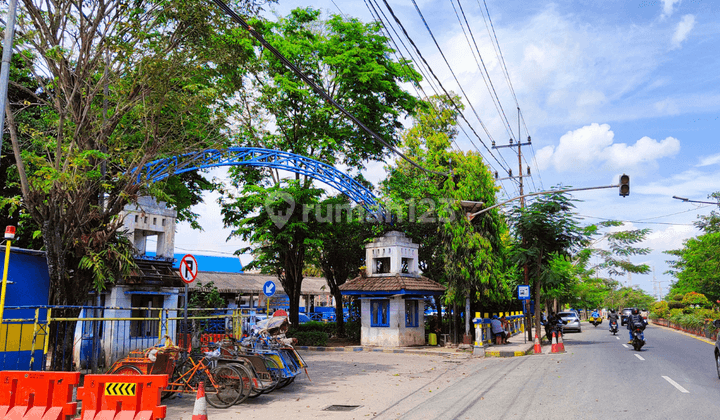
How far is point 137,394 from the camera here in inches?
283

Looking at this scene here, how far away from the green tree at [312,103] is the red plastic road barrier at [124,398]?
1744cm

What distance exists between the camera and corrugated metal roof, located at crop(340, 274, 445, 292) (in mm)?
24406

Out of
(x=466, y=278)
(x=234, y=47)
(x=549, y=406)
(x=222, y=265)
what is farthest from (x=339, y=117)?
(x=222, y=265)

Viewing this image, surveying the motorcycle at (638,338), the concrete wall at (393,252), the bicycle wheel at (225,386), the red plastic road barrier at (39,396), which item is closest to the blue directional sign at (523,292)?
the motorcycle at (638,338)

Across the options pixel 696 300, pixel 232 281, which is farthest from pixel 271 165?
pixel 696 300

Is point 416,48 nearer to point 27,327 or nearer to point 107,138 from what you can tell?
point 107,138

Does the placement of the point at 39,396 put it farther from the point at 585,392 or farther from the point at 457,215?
the point at 457,215

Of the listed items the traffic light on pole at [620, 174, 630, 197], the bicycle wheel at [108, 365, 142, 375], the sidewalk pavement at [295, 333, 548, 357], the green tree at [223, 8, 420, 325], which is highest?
the green tree at [223, 8, 420, 325]

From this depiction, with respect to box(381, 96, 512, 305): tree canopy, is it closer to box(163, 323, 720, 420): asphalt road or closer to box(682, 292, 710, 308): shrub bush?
box(163, 323, 720, 420): asphalt road

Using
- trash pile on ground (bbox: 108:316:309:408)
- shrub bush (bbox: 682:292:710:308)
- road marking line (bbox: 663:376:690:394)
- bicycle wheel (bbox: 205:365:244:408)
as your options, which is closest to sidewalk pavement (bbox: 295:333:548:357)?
road marking line (bbox: 663:376:690:394)

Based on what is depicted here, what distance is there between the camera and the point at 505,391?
11336 millimetres

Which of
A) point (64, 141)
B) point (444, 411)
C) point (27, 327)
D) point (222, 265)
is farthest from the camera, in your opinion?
point (222, 265)

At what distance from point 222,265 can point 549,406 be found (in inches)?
1558

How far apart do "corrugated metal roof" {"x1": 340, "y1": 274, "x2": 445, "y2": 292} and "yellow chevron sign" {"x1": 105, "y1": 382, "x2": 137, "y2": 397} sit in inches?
691
